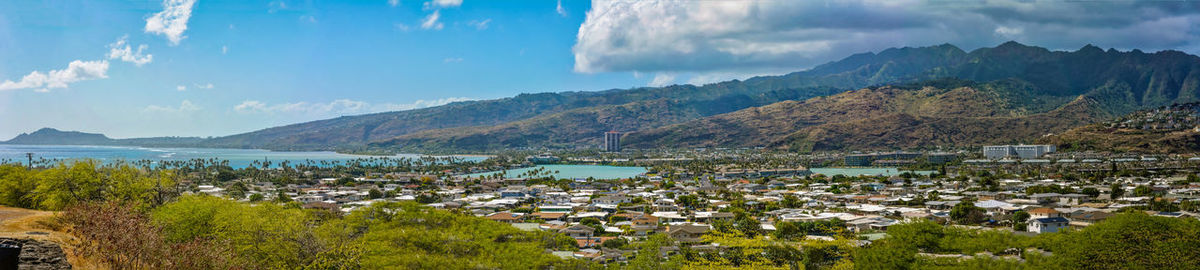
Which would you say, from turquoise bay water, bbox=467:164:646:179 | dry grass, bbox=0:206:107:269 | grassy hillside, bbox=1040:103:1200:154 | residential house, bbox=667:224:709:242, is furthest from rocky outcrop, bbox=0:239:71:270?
grassy hillside, bbox=1040:103:1200:154

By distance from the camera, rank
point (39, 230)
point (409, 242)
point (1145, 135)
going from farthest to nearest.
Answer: point (1145, 135)
point (409, 242)
point (39, 230)

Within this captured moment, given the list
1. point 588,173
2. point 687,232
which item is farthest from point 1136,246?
point 588,173

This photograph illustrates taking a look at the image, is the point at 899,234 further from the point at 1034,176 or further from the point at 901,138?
the point at 901,138

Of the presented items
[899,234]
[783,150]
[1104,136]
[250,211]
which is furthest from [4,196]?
[783,150]

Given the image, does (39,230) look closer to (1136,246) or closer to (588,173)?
(1136,246)

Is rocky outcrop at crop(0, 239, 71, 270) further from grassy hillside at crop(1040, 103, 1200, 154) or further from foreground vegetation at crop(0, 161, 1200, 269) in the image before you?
grassy hillside at crop(1040, 103, 1200, 154)

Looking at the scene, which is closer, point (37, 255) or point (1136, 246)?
point (37, 255)

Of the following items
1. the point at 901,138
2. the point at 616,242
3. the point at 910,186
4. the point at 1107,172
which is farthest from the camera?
the point at 901,138

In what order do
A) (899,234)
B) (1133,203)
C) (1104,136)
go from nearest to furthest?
(899,234)
(1133,203)
(1104,136)
